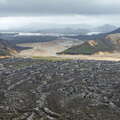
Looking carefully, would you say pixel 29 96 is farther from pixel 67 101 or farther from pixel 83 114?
pixel 83 114

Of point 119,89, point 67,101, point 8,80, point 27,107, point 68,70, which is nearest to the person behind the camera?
point 27,107

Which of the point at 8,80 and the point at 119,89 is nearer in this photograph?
the point at 119,89

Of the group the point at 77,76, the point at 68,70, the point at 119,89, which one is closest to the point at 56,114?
the point at 119,89

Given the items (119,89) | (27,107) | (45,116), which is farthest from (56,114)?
(119,89)

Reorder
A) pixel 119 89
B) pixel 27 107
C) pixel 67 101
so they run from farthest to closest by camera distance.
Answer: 1. pixel 119 89
2. pixel 67 101
3. pixel 27 107

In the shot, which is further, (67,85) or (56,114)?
→ (67,85)

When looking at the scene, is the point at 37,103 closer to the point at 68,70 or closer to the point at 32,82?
the point at 32,82

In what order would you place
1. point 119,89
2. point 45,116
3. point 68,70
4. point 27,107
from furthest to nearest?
point 68,70 → point 119,89 → point 27,107 → point 45,116

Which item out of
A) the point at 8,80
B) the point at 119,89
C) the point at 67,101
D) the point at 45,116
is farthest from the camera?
the point at 8,80
